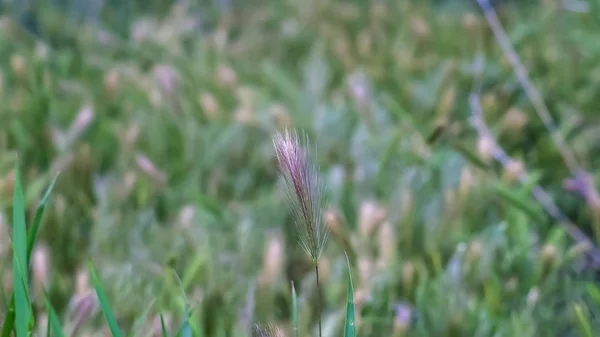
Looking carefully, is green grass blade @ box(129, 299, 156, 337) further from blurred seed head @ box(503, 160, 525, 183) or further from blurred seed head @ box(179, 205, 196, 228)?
blurred seed head @ box(503, 160, 525, 183)

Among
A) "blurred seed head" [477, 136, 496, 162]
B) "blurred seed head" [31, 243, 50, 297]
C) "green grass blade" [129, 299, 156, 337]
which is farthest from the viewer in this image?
"blurred seed head" [477, 136, 496, 162]

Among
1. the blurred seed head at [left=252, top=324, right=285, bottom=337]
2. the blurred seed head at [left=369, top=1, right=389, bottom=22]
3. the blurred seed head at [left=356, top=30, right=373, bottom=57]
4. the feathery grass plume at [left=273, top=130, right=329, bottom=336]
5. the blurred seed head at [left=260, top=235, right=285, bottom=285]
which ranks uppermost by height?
the feathery grass plume at [left=273, top=130, right=329, bottom=336]

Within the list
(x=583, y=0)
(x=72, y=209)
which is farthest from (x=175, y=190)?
(x=583, y=0)

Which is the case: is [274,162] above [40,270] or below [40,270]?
below

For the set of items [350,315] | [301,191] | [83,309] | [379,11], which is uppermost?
[301,191]

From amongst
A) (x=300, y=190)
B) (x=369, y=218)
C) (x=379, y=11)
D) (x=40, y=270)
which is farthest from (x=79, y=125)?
(x=379, y=11)

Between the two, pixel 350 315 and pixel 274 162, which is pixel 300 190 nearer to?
A: pixel 350 315

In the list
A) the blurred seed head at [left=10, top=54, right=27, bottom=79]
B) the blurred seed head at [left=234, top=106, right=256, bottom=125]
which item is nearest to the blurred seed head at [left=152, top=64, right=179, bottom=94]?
the blurred seed head at [left=234, top=106, right=256, bottom=125]

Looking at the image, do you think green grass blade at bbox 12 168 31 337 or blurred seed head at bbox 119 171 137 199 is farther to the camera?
blurred seed head at bbox 119 171 137 199
